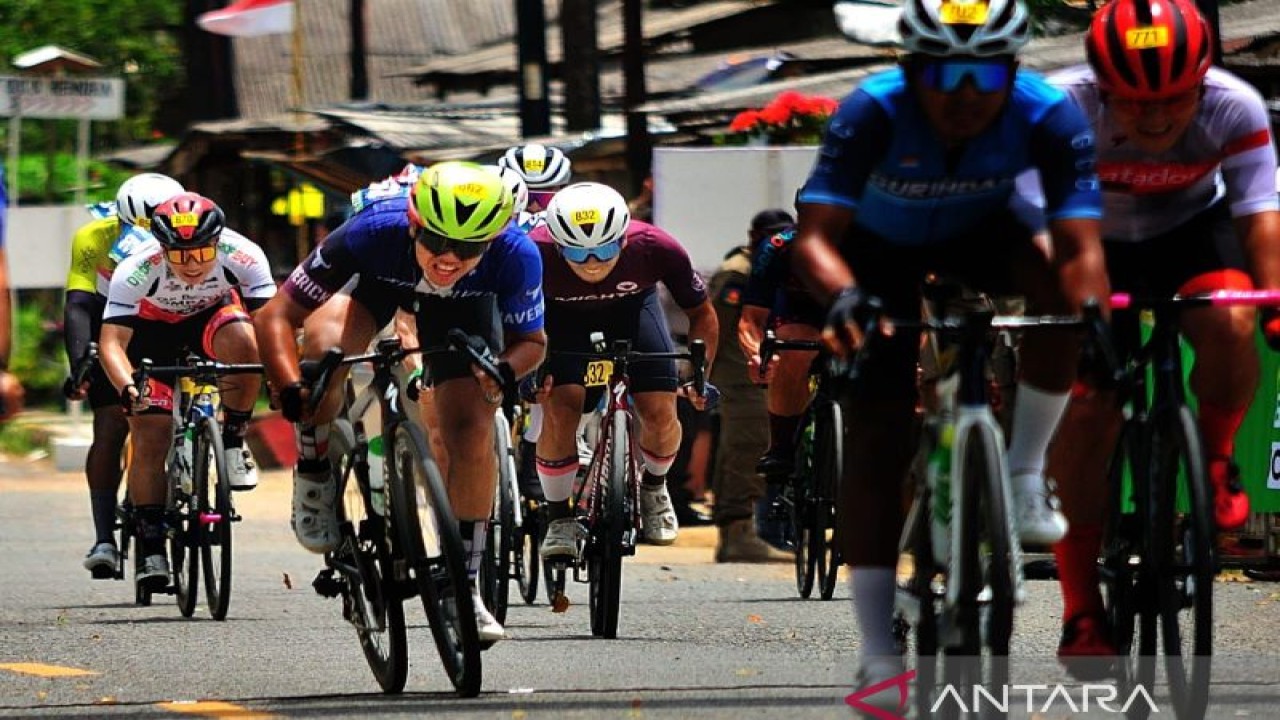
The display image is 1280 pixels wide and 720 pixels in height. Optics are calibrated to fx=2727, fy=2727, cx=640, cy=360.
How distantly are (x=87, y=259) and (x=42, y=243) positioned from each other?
12814 millimetres

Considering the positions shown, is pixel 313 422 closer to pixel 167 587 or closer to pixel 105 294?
pixel 167 587

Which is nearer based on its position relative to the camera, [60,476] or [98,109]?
[60,476]

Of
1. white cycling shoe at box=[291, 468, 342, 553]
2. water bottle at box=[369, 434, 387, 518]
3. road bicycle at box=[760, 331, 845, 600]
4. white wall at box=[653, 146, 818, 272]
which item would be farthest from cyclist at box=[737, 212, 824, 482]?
water bottle at box=[369, 434, 387, 518]

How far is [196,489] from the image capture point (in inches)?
492

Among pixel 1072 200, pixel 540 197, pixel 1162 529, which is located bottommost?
pixel 1162 529

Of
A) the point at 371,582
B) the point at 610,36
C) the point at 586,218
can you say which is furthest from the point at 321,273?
the point at 610,36

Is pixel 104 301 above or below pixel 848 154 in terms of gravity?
below

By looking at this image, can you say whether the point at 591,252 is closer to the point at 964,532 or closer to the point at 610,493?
the point at 610,493

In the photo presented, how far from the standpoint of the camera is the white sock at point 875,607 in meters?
6.76

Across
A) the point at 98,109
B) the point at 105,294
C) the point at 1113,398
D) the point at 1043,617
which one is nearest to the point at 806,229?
the point at 1113,398

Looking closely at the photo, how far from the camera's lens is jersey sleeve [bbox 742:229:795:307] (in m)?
13.0

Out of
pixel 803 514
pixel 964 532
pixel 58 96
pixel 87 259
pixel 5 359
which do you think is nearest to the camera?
pixel 964 532

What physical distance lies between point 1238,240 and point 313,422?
10.7 ft

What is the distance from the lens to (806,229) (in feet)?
21.8
